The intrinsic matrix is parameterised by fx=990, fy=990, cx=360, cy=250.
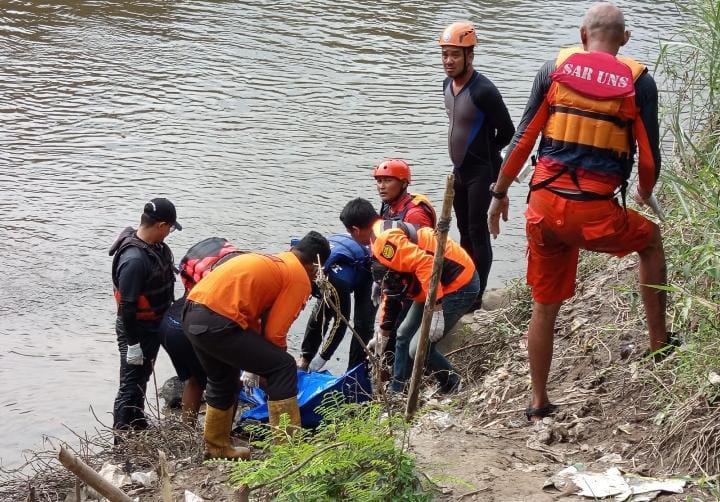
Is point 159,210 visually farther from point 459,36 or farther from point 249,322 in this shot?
point 459,36

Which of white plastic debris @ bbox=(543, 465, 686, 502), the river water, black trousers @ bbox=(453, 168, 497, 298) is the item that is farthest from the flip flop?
the river water

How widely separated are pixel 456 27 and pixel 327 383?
2.79 meters

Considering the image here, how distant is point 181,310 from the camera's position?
6.19m

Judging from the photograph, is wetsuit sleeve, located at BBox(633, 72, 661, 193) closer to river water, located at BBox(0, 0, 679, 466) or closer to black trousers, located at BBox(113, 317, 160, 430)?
black trousers, located at BBox(113, 317, 160, 430)

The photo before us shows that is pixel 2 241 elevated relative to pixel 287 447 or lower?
lower

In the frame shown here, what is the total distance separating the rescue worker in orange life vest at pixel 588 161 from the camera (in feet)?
14.5

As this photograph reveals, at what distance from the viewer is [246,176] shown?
405 inches

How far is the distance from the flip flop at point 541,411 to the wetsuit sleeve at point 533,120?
128 cm

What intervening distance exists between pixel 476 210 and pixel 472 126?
619 millimetres

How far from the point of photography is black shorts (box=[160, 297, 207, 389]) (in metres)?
6.25

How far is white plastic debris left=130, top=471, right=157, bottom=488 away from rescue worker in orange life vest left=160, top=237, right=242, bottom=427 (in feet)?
2.86

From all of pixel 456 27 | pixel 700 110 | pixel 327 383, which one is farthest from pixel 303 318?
pixel 700 110

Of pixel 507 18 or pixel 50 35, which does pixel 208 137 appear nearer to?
pixel 50 35

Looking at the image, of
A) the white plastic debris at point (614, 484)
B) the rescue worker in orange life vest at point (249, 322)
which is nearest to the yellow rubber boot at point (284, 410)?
the rescue worker in orange life vest at point (249, 322)
